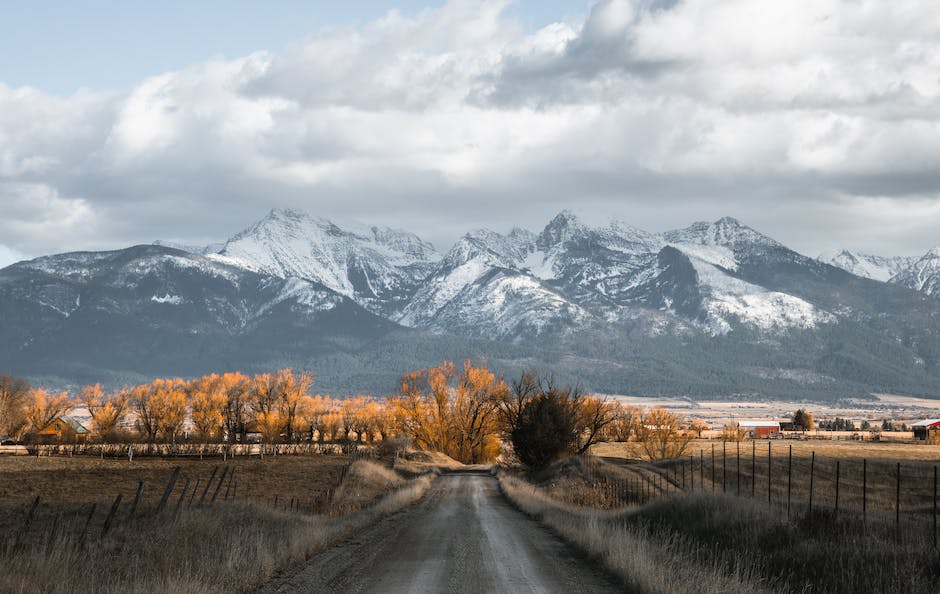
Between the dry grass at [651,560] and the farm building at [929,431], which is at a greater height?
the dry grass at [651,560]

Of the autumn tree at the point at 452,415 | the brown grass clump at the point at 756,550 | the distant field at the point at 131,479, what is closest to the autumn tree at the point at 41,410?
the autumn tree at the point at 452,415

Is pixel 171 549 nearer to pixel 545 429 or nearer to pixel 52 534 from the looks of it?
pixel 52 534

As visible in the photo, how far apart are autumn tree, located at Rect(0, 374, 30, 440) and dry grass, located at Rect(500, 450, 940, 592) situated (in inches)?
4049

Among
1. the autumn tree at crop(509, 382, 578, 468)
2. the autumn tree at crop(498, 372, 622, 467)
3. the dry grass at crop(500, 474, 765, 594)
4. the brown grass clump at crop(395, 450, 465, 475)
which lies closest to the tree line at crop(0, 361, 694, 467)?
the brown grass clump at crop(395, 450, 465, 475)

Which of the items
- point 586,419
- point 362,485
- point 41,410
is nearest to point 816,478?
point 586,419

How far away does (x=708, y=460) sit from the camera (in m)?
84.4

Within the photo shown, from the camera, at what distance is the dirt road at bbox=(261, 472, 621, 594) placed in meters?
21.1

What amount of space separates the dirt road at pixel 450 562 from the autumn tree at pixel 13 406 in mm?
98258

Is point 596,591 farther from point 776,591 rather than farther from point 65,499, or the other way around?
point 65,499

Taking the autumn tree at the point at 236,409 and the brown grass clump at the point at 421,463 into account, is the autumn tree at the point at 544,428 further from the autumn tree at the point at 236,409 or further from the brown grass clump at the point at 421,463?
the autumn tree at the point at 236,409

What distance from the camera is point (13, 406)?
12419 cm

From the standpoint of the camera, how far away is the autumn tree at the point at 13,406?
120 m

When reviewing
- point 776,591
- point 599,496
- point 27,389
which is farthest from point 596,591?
point 27,389

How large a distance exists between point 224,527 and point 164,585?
8217mm
